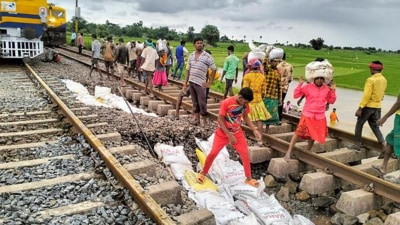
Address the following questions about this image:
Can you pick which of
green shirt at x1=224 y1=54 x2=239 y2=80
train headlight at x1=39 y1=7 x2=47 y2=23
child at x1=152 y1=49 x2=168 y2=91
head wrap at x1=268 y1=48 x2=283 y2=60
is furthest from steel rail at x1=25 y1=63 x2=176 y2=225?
train headlight at x1=39 y1=7 x2=47 y2=23

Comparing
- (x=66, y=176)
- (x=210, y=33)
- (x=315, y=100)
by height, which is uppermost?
(x=210, y=33)

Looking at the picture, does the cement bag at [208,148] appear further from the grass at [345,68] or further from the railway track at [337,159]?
the grass at [345,68]

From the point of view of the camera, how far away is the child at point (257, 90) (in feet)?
19.0

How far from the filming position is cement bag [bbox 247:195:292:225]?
3881 mm

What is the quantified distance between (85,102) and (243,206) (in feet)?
15.7

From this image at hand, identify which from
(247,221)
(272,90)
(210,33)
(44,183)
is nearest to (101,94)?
(272,90)

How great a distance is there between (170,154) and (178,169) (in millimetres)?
356

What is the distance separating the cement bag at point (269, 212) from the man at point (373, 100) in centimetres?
238

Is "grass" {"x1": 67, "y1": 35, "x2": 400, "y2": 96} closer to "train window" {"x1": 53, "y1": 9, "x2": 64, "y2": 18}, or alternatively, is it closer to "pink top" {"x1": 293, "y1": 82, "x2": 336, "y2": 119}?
"train window" {"x1": 53, "y1": 9, "x2": 64, "y2": 18}

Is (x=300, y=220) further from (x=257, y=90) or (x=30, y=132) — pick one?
(x=30, y=132)

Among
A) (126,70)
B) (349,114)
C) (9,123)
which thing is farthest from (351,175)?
(126,70)

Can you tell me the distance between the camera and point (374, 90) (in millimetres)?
5637

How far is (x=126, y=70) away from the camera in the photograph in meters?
15.1

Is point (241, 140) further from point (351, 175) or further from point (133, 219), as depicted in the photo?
point (133, 219)
